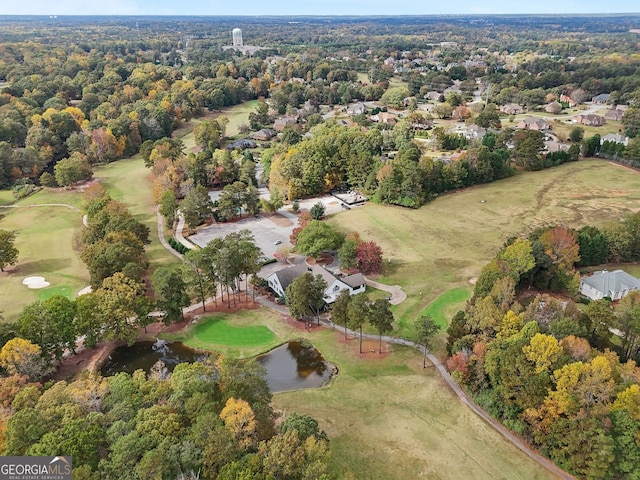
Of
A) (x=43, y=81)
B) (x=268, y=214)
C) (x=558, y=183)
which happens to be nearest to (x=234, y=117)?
(x=43, y=81)

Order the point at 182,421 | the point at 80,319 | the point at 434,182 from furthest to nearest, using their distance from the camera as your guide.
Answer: the point at 434,182 < the point at 80,319 < the point at 182,421

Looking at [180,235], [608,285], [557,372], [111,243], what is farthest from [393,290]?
[111,243]

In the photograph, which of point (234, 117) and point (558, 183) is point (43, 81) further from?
point (558, 183)

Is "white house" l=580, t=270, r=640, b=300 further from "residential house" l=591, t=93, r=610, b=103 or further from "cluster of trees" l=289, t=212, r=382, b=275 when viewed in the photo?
"residential house" l=591, t=93, r=610, b=103

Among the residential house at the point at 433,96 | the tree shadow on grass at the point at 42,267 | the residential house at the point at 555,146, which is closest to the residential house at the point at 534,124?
the residential house at the point at 555,146

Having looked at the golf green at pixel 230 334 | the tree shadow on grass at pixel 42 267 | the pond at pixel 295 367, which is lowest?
the pond at pixel 295 367

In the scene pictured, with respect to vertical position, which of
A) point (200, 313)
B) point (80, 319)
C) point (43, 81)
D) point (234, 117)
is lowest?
point (200, 313)

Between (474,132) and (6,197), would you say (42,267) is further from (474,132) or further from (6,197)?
(474,132)

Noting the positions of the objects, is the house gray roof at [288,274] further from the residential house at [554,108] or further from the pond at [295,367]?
the residential house at [554,108]
